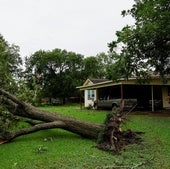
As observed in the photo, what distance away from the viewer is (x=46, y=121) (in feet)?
34.1

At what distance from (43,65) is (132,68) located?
104ft

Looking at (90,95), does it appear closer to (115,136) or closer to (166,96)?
(166,96)

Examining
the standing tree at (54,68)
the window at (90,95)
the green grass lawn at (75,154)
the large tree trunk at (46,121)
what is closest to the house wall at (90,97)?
the window at (90,95)

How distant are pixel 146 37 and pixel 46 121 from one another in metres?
7.52

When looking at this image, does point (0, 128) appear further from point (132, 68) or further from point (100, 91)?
point (100, 91)

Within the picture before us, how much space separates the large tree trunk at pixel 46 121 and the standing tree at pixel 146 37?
6604 millimetres

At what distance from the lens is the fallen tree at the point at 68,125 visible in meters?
8.66

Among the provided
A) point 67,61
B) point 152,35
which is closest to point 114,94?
point 152,35

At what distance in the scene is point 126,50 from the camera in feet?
51.8

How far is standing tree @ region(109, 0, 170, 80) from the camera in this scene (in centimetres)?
1441

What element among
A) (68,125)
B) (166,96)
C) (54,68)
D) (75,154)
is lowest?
(75,154)

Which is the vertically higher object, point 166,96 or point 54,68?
point 54,68

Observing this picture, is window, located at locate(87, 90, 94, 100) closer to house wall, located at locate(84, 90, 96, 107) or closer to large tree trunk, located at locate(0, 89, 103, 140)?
house wall, located at locate(84, 90, 96, 107)

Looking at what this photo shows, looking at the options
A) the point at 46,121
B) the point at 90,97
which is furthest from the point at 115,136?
the point at 90,97
